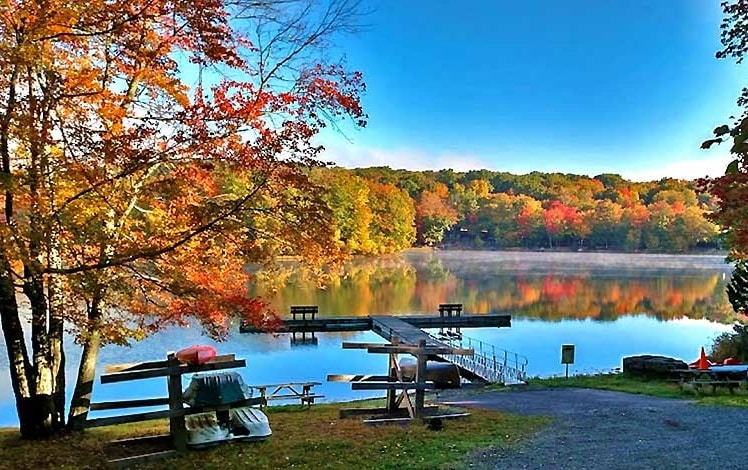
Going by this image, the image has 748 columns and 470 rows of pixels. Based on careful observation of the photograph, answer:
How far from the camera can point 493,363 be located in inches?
635

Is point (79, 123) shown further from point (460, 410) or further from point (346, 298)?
point (346, 298)

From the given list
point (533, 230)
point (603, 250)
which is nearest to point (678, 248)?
point (603, 250)

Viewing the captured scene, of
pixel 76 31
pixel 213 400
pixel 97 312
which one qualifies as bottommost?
pixel 213 400

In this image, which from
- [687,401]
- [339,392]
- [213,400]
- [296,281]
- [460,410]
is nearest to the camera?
[213,400]

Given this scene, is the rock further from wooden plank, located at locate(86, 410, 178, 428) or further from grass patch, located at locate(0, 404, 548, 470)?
wooden plank, located at locate(86, 410, 178, 428)

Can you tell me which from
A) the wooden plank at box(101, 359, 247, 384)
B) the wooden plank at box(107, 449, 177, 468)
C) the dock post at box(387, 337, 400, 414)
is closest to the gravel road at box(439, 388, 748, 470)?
the dock post at box(387, 337, 400, 414)

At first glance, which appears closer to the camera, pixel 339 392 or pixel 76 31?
pixel 76 31

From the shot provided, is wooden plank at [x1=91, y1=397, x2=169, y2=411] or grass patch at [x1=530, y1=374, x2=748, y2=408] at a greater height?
wooden plank at [x1=91, y1=397, x2=169, y2=411]

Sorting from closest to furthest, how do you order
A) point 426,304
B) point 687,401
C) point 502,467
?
point 502,467 < point 687,401 < point 426,304

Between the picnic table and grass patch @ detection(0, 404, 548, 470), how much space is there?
14.2 ft

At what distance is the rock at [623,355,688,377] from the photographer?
12.7m

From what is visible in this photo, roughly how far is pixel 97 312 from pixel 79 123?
78.6 inches

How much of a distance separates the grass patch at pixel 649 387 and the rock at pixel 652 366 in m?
0.17

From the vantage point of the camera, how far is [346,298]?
30.1 metres
